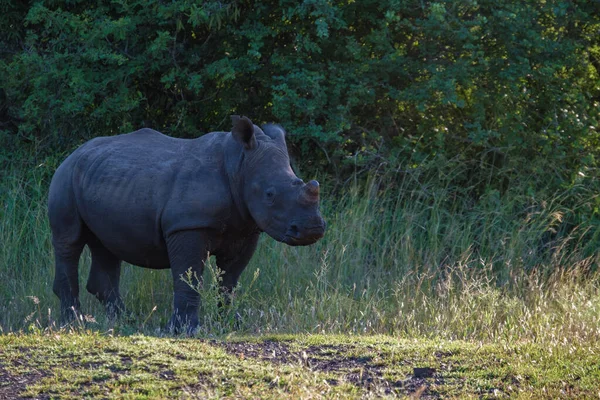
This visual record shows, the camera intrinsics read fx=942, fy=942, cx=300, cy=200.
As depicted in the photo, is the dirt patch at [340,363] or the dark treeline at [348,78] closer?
the dirt patch at [340,363]

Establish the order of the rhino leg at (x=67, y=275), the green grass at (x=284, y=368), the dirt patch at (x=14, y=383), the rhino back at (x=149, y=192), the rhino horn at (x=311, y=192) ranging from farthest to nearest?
the rhino leg at (x=67, y=275)
the rhino back at (x=149, y=192)
the rhino horn at (x=311, y=192)
the green grass at (x=284, y=368)
the dirt patch at (x=14, y=383)

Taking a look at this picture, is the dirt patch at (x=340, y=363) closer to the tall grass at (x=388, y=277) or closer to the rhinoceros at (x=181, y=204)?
the tall grass at (x=388, y=277)

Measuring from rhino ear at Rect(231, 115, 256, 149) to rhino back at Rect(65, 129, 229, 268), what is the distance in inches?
10.4

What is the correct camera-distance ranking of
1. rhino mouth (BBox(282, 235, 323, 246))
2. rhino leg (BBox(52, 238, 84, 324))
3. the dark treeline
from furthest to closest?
the dark treeline → rhino leg (BBox(52, 238, 84, 324)) → rhino mouth (BBox(282, 235, 323, 246))

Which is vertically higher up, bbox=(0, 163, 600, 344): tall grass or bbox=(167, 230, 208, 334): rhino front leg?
bbox=(167, 230, 208, 334): rhino front leg

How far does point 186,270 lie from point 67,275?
56.4 inches

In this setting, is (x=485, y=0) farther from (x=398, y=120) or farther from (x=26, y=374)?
(x=26, y=374)

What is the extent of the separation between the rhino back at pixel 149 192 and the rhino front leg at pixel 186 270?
0.10 metres

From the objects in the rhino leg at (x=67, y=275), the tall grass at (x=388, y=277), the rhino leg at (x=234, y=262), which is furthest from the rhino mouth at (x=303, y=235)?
the rhino leg at (x=67, y=275)

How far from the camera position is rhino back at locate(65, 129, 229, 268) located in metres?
7.26

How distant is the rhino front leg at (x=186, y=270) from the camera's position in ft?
23.6

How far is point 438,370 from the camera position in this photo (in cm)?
557

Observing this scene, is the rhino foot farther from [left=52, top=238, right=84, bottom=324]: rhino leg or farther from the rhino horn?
the rhino horn

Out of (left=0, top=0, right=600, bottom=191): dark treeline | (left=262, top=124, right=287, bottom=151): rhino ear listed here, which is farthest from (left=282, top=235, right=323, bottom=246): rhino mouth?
(left=0, top=0, right=600, bottom=191): dark treeline
